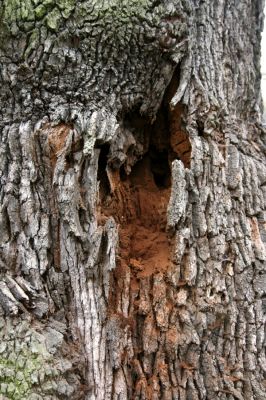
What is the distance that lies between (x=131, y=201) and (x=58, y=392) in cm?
75

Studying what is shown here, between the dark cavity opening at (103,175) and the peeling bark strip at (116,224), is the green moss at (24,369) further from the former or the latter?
the dark cavity opening at (103,175)

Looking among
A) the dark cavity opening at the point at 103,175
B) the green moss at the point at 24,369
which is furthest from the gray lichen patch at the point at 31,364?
the dark cavity opening at the point at 103,175

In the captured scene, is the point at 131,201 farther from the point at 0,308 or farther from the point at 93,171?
the point at 0,308

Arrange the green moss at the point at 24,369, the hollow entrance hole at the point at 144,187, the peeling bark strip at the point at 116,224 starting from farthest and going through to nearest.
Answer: the hollow entrance hole at the point at 144,187 < the peeling bark strip at the point at 116,224 < the green moss at the point at 24,369

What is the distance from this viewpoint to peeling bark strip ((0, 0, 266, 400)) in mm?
1562

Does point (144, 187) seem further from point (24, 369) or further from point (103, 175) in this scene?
point (24, 369)

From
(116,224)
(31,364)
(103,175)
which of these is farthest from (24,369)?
(103,175)

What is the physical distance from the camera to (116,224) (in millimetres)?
1669

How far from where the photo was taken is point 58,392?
1436mm

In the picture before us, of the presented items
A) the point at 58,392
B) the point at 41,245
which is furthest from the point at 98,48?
the point at 58,392

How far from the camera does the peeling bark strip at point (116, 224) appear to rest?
5.12ft

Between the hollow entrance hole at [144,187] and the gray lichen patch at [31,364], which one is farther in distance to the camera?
the hollow entrance hole at [144,187]

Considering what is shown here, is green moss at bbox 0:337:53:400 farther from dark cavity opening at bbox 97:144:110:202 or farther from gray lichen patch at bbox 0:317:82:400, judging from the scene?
dark cavity opening at bbox 97:144:110:202

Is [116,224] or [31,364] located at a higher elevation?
[116,224]
